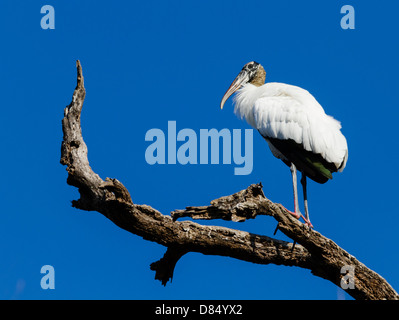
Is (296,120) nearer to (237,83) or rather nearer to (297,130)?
(297,130)

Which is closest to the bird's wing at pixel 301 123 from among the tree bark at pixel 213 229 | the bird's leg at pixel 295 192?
the bird's leg at pixel 295 192

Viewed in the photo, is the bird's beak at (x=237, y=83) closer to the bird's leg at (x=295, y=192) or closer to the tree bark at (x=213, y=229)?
the bird's leg at (x=295, y=192)

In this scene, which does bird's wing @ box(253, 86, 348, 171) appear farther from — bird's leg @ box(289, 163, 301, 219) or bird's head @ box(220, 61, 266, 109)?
bird's head @ box(220, 61, 266, 109)

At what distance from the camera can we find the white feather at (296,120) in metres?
11.2

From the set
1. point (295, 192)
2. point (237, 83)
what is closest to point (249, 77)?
point (237, 83)

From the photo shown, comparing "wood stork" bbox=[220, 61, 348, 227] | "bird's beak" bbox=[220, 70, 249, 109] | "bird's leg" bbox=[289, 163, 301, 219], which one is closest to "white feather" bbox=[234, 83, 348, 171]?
"wood stork" bbox=[220, 61, 348, 227]

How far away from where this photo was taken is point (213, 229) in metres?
9.66

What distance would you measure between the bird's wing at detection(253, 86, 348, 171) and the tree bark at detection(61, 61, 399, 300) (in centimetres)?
181

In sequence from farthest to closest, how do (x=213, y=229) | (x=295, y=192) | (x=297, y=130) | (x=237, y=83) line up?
(x=237, y=83) < (x=297, y=130) < (x=295, y=192) < (x=213, y=229)

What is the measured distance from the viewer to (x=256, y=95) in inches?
494

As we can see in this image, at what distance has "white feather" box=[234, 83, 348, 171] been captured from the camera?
11.2 metres

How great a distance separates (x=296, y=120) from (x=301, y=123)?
101mm

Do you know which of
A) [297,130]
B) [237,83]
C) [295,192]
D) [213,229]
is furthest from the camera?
[237,83]
